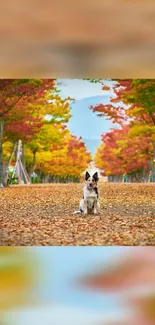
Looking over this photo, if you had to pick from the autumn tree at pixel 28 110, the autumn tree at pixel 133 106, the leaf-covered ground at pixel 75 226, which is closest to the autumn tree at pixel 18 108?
the autumn tree at pixel 28 110

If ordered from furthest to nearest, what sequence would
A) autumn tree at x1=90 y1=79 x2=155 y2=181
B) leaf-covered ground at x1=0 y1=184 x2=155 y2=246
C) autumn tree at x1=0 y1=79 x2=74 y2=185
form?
autumn tree at x1=0 y1=79 x2=74 y2=185, autumn tree at x1=90 y1=79 x2=155 y2=181, leaf-covered ground at x1=0 y1=184 x2=155 y2=246

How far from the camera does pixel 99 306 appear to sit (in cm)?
310

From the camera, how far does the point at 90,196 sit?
21.0 ft

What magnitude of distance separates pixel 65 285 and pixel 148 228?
91.1 inches

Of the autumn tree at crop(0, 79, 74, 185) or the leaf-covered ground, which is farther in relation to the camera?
the autumn tree at crop(0, 79, 74, 185)

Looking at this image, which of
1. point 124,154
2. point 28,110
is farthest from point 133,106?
point 124,154

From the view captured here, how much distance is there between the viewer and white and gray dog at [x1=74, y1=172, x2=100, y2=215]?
6223 millimetres

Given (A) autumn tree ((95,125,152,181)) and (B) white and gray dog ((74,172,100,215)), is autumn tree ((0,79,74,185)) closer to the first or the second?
(A) autumn tree ((95,125,152,181))

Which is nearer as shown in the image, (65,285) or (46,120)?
(65,285)

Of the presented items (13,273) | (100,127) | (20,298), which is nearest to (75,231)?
(13,273)
